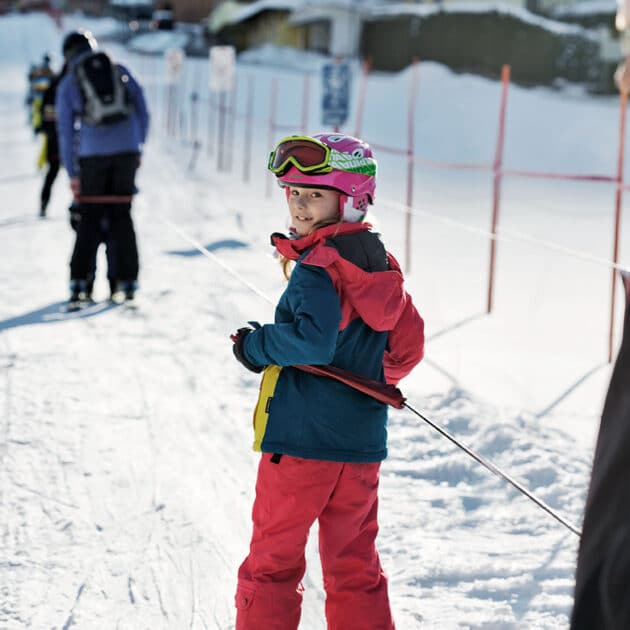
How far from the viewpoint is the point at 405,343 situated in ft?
7.47

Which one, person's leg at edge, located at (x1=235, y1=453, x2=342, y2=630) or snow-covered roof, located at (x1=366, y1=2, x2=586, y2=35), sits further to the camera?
snow-covered roof, located at (x1=366, y1=2, x2=586, y2=35)

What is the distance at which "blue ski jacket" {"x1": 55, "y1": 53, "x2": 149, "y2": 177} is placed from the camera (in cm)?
546

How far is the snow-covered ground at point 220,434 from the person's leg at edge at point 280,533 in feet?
1.52

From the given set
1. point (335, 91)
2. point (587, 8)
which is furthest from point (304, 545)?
point (587, 8)

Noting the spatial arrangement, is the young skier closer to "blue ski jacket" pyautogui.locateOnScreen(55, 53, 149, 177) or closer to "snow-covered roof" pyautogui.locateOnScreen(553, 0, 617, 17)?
"blue ski jacket" pyautogui.locateOnScreen(55, 53, 149, 177)

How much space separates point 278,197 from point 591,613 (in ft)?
39.9

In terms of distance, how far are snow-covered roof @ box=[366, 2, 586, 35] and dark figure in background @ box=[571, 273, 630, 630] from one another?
29.7 m


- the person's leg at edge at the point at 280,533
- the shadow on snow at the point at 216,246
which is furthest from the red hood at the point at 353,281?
the shadow on snow at the point at 216,246

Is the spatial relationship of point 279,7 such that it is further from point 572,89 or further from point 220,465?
point 220,465

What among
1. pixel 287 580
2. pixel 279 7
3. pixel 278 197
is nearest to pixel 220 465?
pixel 287 580

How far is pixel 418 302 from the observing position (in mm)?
7285

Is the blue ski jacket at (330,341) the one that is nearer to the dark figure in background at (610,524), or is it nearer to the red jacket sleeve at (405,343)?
the red jacket sleeve at (405,343)

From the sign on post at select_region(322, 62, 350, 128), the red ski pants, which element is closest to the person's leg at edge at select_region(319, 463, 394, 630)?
the red ski pants

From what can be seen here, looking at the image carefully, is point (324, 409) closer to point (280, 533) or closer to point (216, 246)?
point (280, 533)
